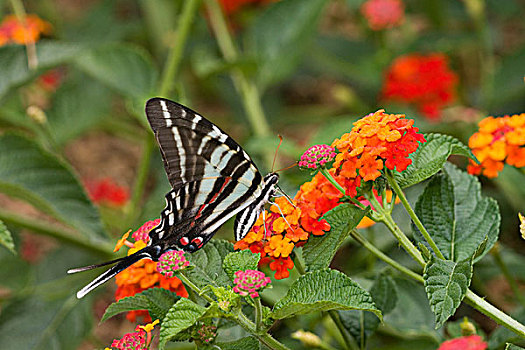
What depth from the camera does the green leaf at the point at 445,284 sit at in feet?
3.17

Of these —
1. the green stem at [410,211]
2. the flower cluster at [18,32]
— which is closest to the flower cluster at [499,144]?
the green stem at [410,211]

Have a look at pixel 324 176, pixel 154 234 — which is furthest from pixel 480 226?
pixel 154 234

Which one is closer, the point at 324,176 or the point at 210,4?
the point at 324,176

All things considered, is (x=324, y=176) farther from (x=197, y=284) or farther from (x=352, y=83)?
(x=352, y=83)

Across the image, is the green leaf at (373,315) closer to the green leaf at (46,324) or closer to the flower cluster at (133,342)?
the flower cluster at (133,342)

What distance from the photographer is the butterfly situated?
1.24 m

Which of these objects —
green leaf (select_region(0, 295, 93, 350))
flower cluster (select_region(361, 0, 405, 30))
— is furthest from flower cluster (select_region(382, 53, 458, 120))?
green leaf (select_region(0, 295, 93, 350))

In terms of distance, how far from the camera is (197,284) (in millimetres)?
1091

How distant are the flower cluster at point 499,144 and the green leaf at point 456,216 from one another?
68 millimetres

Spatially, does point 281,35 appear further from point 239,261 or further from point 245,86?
point 239,261

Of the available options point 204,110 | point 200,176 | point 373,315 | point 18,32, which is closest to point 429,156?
point 373,315

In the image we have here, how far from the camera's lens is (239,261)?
3.34 ft

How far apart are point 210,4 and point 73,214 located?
3.43 feet

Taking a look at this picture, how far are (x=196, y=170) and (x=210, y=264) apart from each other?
0.22 metres
